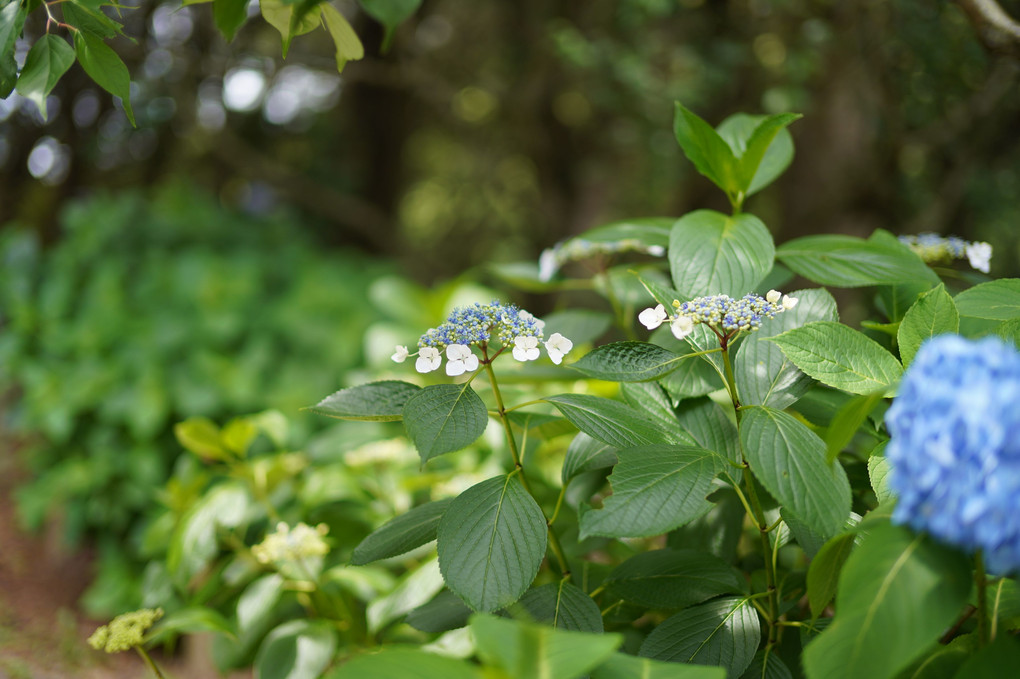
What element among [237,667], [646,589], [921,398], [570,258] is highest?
[921,398]

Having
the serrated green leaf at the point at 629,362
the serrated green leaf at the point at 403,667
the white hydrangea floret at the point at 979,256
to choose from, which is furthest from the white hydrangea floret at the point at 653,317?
the white hydrangea floret at the point at 979,256

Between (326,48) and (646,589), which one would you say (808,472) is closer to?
(646,589)

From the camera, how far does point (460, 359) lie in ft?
2.41

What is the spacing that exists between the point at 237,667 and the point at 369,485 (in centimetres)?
42

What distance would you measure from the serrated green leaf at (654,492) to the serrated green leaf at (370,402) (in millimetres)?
237

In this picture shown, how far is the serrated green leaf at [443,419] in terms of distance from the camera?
64 cm

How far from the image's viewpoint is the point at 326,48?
12.9 feet

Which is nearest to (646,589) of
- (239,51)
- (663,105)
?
(663,105)

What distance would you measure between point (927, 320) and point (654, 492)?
→ 0.37m

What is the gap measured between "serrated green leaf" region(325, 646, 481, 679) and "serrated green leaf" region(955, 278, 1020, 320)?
0.64 metres

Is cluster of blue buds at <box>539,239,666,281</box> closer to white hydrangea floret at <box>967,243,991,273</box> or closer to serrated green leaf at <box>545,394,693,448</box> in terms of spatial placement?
serrated green leaf at <box>545,394,693,448</box>

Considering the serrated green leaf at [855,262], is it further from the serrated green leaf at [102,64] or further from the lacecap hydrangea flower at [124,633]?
the lacecap hydrangea flower at [124,633]

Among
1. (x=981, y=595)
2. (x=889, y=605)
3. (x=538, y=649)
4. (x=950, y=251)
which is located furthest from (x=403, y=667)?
(x=950, y=251)

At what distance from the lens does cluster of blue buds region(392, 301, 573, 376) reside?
719mm
